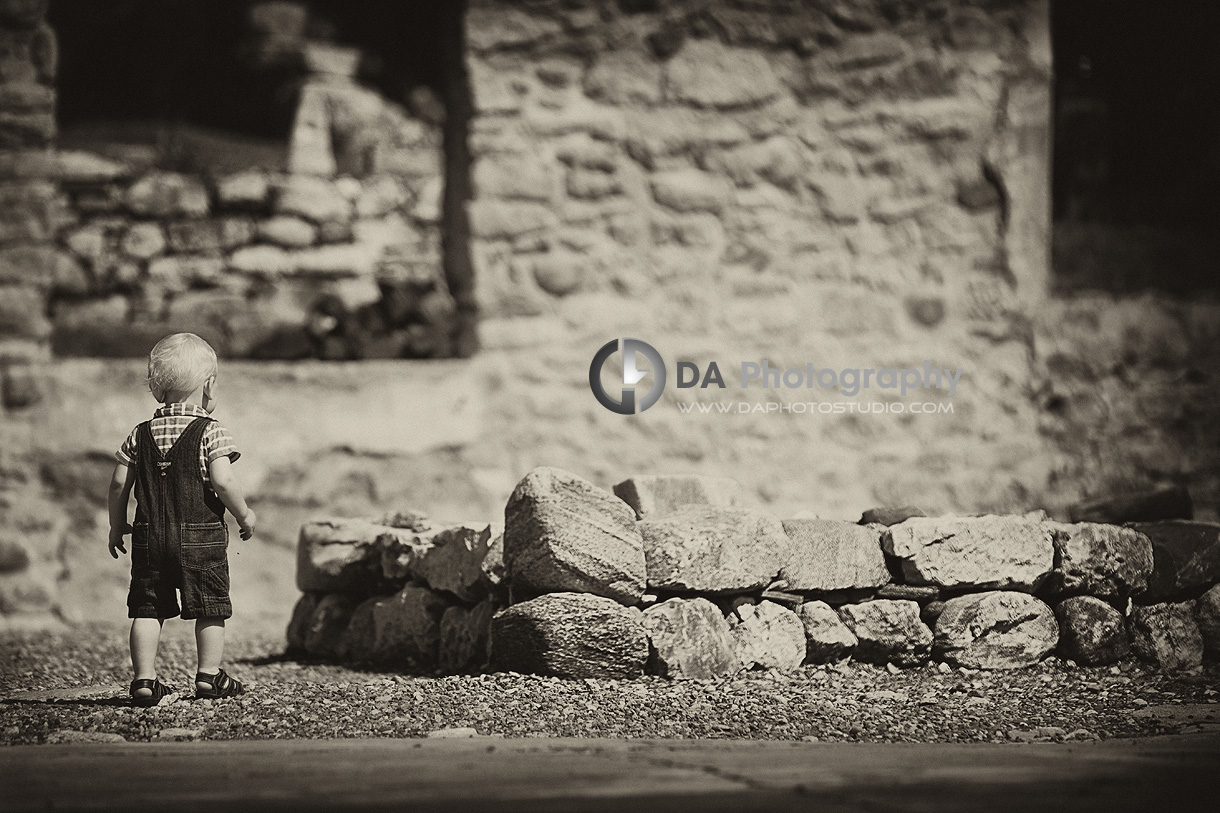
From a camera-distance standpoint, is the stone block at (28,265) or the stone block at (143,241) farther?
the stone block at (143,241)

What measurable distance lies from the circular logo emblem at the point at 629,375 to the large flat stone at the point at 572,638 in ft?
7.95

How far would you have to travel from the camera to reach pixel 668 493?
4242 mm

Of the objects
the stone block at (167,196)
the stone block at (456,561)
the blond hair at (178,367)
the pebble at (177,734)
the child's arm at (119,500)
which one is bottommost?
the pebble at (177,734)

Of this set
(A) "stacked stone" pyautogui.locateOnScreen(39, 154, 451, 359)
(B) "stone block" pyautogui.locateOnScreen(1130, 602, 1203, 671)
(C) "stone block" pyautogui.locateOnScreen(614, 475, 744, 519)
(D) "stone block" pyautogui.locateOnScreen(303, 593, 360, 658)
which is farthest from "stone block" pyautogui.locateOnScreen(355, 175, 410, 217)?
(B) "stone block" pyautogui.locateOnScreen(1130, 602, 1203, 671)

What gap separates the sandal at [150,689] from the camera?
331 centimetres

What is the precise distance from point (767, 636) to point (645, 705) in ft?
2.36

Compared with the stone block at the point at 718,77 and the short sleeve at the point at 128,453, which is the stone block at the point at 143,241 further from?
the short sleeve at the point at 128,453

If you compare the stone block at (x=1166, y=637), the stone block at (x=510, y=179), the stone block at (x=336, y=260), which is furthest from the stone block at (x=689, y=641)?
the stone block at (x=336, y=260)

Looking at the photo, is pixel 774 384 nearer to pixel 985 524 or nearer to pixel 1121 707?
pixel 985 524

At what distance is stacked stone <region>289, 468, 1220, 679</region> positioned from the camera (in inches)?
145

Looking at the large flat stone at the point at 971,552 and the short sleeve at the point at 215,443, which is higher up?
the short sleeve at the point at 215,443

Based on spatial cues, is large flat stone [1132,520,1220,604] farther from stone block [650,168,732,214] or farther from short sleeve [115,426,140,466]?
short sleeve [115,426,140,466]

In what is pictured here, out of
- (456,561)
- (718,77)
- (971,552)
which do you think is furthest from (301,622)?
(718,77)

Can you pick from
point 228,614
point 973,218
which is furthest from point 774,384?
point 228,614
